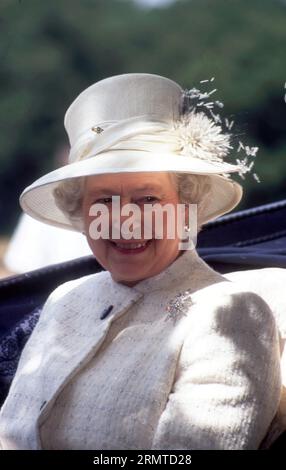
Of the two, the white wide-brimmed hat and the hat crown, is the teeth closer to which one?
the white wide-brimmed hat

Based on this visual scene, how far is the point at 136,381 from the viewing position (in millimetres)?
1908

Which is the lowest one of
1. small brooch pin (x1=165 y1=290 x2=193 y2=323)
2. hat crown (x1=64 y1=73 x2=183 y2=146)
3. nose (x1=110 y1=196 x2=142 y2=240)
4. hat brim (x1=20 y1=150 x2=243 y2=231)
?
small brooch pin (x1=165 y1=290 x2=193 y2=323)

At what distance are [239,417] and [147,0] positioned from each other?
10.6 metres

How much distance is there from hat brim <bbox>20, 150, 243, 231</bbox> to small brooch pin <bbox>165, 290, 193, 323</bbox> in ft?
0.84

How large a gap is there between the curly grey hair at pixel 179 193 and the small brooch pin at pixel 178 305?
0.22m

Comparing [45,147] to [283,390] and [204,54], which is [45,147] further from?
[283,390]

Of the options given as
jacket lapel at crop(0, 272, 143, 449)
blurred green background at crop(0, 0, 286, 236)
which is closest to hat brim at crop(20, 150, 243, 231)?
jacket lapel at crop(0, 272, 143, 449)

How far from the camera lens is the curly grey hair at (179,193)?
2.10 meters

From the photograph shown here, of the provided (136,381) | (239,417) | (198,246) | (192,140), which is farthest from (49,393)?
(198,246)

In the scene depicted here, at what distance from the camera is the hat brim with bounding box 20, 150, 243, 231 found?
6.58ft

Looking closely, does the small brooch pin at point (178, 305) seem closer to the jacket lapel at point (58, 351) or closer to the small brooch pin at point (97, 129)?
the jacket lapel at point (58, 351)

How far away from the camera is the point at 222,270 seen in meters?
2.78

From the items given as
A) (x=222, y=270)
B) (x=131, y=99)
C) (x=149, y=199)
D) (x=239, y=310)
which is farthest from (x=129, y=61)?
(x=239, y=310)

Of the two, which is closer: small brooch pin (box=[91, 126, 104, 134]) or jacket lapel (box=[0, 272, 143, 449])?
jacket lapel (box=[0, 272, 143, 449])
